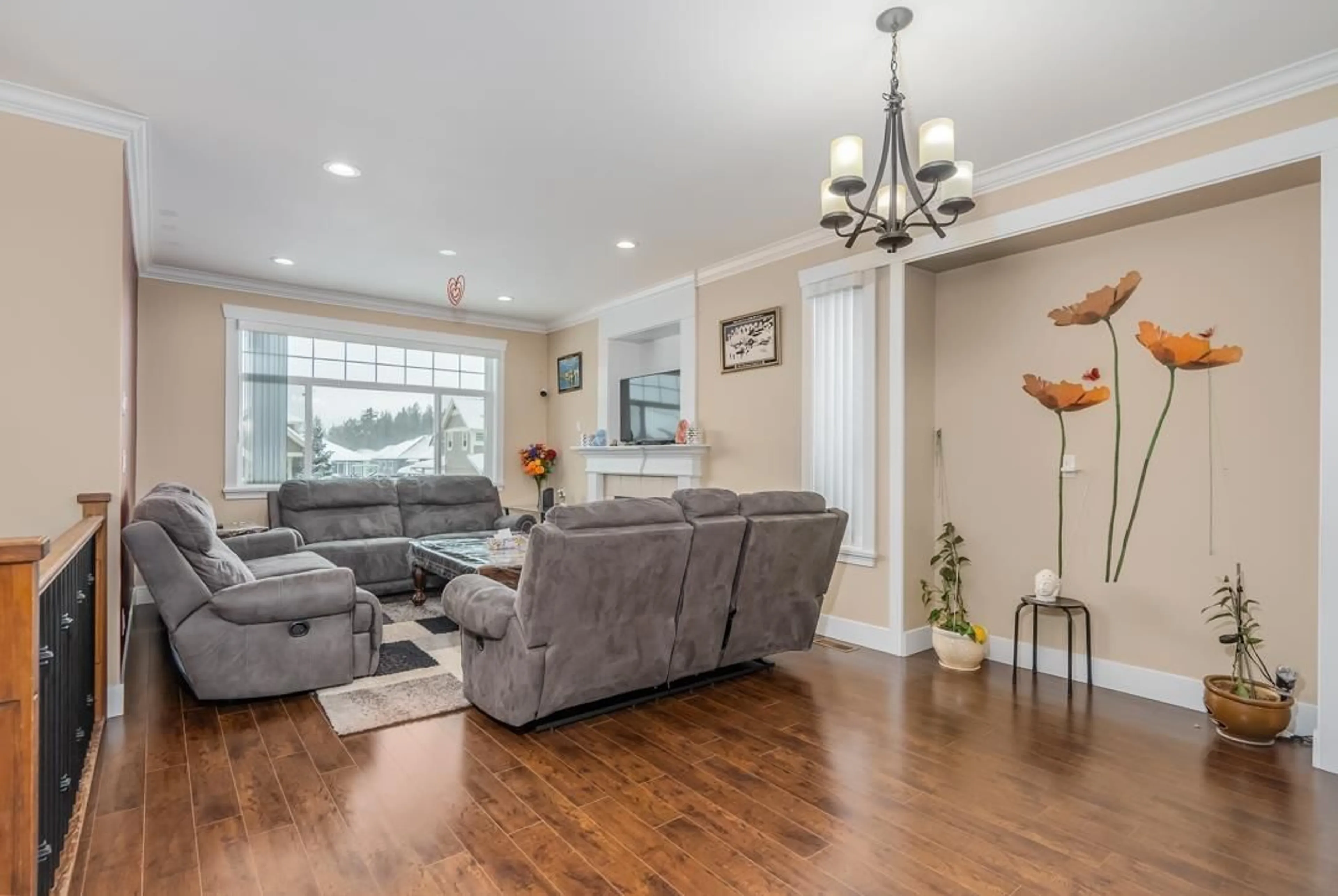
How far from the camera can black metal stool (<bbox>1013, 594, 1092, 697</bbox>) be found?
354 cm

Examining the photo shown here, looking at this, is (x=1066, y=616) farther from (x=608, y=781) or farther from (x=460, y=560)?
(x=460, y=560)

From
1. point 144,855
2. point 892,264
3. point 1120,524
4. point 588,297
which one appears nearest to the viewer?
point 144,855

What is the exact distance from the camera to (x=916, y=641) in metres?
4.18

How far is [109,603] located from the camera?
3064 mm

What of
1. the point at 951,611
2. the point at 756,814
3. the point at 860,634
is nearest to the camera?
the point at 756,814

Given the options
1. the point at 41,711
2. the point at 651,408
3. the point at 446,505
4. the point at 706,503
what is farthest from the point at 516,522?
the point at 41,711

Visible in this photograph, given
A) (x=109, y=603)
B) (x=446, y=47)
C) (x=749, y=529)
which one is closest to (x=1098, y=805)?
(x=749, y=529)

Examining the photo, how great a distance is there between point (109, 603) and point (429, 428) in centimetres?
413

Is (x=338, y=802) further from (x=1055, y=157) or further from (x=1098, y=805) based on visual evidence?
(x=1055, y=157)

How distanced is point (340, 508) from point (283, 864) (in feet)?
14.7

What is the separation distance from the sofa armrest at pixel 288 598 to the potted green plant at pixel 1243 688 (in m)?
4.05

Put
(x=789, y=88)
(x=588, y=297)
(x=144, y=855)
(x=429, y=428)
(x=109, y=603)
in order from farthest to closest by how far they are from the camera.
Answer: (x=429, y=428) < (x=588, y=297) < (x=109, y=603) < (x=789, y=88) < (x=144, y=855)

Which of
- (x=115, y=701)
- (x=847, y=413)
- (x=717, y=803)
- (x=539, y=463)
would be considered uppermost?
(x=847, y=413)

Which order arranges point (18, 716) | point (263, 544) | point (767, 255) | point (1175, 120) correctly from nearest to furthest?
point (18, 716), point (1175, 120), point (263, 544), point (767, 255)
